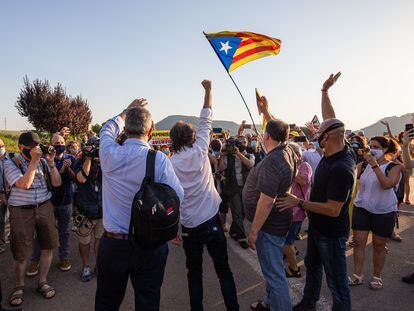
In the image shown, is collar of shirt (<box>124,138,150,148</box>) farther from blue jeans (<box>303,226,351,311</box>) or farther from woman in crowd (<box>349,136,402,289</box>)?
woman in crowd (<box>349,136,402,289</box>)

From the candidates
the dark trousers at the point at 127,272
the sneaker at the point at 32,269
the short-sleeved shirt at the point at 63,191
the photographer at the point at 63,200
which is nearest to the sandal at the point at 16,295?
the sneaker at the point at 32,269

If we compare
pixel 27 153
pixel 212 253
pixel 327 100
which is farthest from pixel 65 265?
pixel 327 100

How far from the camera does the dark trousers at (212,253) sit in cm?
281

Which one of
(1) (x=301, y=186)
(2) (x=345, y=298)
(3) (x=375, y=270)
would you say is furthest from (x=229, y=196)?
(2) (x=345, y=298)

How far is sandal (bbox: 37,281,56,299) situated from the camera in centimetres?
353

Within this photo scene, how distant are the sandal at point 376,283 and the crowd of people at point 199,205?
0.05 feet

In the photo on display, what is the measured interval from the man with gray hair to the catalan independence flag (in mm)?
3132

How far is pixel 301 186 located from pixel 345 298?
5.40 feet

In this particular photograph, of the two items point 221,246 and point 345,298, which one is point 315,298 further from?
point 221,246

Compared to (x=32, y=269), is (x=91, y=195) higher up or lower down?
higher up

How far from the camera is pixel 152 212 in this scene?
1.85 metres

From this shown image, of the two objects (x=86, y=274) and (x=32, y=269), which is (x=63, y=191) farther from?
(x=86, y=274)

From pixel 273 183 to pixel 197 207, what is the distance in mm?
818

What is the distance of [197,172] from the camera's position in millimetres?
2791
